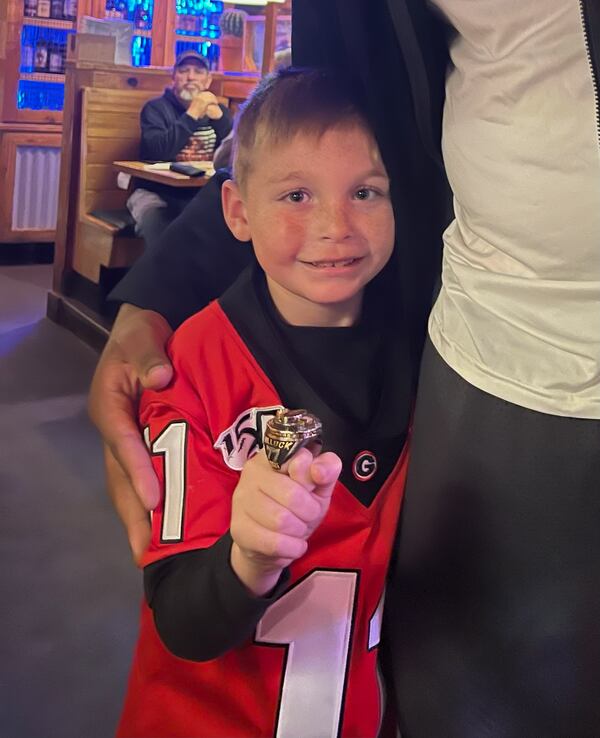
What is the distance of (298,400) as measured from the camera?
3.03 feet

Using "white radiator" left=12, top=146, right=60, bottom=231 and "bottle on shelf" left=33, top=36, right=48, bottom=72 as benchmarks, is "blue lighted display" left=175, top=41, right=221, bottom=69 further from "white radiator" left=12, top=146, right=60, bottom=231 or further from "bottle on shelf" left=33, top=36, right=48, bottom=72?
"white radiator" left=12, top=146, right=60, bottom=231

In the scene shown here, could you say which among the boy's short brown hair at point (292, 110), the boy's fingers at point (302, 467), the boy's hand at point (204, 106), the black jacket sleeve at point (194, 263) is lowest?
the boy's fingers at point (302, 467)

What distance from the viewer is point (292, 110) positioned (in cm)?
92

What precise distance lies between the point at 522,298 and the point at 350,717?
1.65ft

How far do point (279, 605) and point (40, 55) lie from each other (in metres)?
6.14

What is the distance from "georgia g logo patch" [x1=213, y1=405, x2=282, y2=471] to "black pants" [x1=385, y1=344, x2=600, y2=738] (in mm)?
173

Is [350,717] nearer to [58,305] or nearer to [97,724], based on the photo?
[97,724]

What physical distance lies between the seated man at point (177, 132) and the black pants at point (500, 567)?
3.37 metres

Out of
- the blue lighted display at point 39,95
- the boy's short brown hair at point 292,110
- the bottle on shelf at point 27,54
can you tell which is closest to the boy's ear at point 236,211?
the boy's short brown hair at point 292,110

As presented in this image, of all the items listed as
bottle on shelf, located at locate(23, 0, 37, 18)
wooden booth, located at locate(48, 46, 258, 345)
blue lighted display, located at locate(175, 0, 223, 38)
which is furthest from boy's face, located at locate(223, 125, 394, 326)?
blue lighted display, located at locate(175, 0, 223, 38)

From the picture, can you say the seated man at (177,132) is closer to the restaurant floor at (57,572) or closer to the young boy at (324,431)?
the restaurant floor at (57,572)

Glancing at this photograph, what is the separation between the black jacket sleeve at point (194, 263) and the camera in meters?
1.23

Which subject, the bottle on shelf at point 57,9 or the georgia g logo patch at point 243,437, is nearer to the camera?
the georgia g logo patch at point 243,437

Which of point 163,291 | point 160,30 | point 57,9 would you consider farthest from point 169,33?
point 163,291
